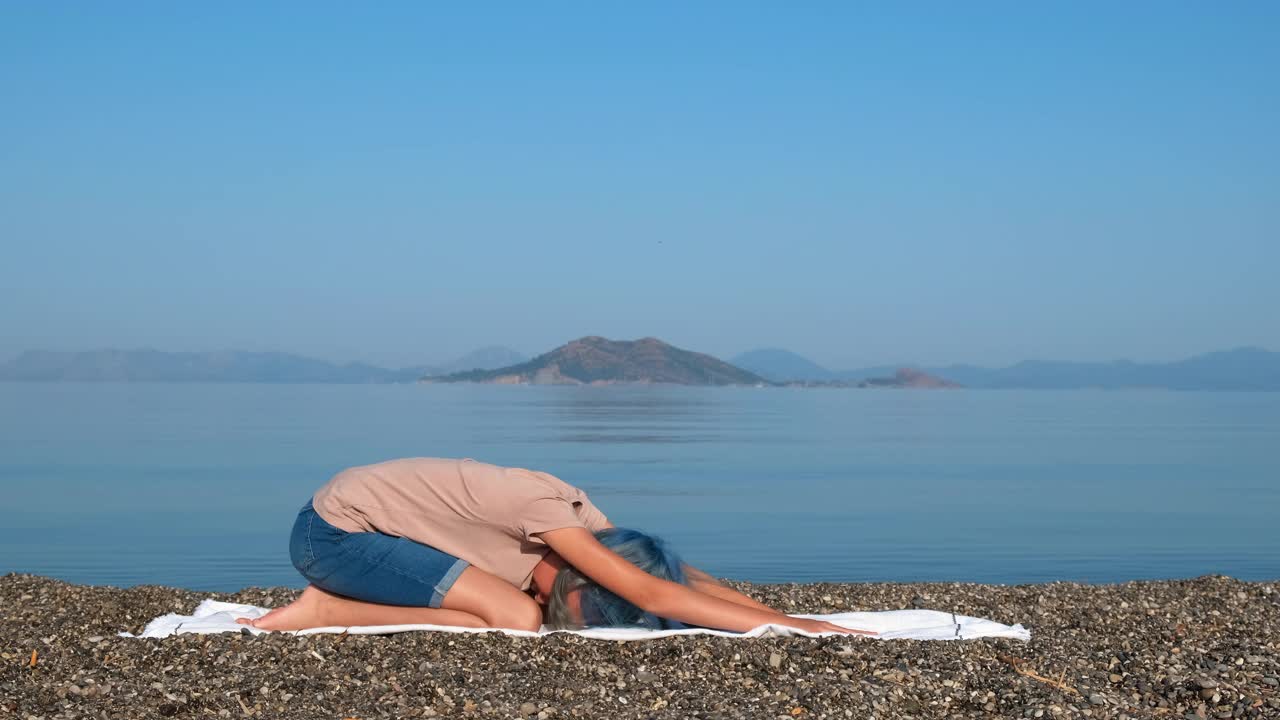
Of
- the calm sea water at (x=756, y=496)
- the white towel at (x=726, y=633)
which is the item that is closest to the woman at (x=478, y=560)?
the white towel at (x=726, y=633)

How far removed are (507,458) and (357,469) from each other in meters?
21.6

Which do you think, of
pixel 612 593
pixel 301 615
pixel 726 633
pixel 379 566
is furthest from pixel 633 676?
pixel 301 615

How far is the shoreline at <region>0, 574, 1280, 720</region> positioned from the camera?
5.75 m

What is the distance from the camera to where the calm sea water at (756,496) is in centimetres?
1510

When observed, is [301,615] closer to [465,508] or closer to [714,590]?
[465,508]

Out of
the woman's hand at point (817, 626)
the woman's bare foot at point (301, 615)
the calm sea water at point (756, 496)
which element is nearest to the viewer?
the woman's hand at point (817, 626)

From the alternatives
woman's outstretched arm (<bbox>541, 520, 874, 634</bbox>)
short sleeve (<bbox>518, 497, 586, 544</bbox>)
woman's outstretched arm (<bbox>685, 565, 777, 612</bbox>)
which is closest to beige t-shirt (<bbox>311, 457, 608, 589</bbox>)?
short sleeve (<bbox>518, 497, 586, 544</bbox>)

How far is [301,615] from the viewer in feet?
24.4

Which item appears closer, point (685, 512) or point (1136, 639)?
point (1136, 639)

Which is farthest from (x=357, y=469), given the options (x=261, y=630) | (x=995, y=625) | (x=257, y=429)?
(x=257, y=429)

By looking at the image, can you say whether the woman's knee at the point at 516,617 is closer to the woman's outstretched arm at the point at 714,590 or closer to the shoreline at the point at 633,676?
the shoreline at the point at 633,676

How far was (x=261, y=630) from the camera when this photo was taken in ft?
24.0

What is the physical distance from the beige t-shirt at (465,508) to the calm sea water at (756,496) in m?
6.26

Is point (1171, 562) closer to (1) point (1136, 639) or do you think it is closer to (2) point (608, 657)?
(1) point (1136, 639)
